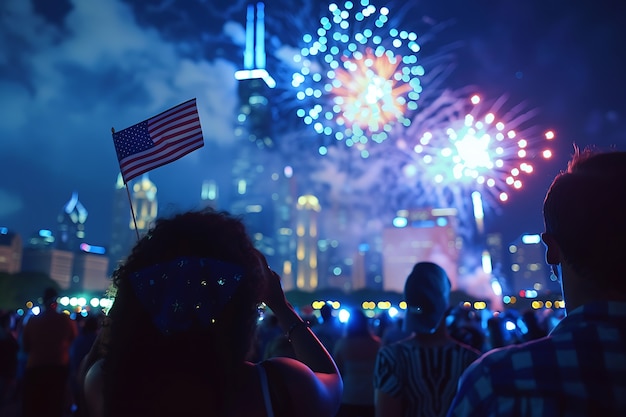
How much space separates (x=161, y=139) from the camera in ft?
17.8

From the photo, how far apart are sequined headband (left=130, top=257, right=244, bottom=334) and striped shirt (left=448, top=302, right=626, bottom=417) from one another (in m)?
0.97

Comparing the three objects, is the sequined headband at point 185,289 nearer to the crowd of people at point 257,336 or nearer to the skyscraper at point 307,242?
the crowd of people at point 257,336

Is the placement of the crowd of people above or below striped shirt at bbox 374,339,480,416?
above

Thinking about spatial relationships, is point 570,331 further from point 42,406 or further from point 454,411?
point 42,406

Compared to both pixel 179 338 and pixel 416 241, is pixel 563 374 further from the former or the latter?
pixel 416 241

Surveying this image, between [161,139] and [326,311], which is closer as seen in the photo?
[326,311]

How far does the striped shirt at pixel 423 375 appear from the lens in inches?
133

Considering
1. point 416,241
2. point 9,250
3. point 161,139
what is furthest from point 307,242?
point 161,139

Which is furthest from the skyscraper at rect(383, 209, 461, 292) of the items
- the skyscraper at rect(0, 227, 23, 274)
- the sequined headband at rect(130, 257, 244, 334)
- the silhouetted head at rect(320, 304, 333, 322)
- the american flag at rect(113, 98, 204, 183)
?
the sequined headband at rect(130, 257, 244, 334)

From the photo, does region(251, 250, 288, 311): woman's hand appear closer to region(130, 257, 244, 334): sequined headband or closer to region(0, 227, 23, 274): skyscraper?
region(130, 257, 244, 334): sequined headband

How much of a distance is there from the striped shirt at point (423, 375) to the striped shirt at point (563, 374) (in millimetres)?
1877

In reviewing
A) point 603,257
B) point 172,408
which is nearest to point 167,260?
point 172,408

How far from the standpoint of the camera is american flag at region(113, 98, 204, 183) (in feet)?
17.3

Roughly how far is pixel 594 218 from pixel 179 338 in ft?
5.11
